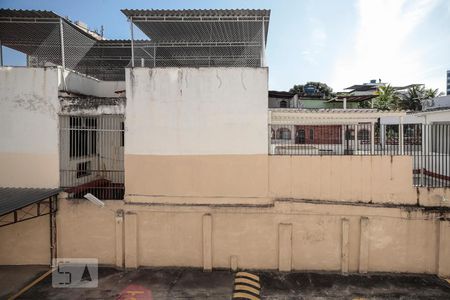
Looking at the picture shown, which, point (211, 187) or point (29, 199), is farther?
point (211, 187)

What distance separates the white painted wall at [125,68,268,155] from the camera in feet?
35.9

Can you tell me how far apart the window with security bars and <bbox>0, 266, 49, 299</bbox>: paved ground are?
4.53m

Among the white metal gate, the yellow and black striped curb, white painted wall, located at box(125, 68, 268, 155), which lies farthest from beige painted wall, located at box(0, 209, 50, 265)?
the yellow and black striped curb

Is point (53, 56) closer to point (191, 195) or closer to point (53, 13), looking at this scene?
point (53, 13)

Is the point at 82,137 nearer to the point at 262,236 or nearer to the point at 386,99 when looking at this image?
the point at 262,236

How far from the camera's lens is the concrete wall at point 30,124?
11359 millimetres

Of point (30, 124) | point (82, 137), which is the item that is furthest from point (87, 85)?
point (30, 124)

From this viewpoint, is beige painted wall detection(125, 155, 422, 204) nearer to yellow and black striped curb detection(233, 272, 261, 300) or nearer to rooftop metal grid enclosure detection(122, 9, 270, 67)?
yellow and black striped curb detection(233, 272, 261, 300)

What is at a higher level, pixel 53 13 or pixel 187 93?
pixel 53 13

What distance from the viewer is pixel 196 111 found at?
1106 centimetres

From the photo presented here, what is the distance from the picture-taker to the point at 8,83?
11422 millimetres

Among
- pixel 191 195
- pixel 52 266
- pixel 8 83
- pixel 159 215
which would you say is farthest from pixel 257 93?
pixel 52 266

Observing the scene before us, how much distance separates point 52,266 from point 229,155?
318 inches

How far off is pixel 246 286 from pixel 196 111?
21.1 feet
